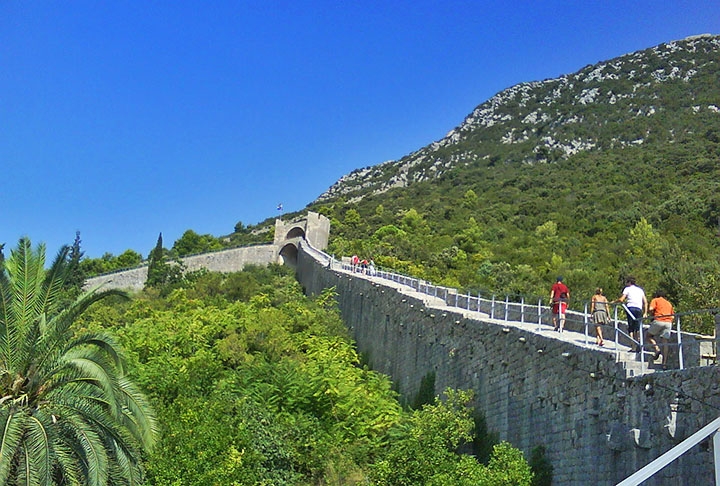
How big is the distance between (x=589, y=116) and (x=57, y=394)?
296 ft

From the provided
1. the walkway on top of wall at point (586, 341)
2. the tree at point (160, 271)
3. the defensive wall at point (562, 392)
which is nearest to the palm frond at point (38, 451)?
the defensive wall at point (562, 392)

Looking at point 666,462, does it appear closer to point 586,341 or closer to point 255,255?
point 586,341

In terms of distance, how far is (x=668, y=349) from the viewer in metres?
10.5

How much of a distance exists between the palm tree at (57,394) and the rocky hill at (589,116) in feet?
219

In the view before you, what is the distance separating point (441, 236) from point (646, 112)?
39.1 meters

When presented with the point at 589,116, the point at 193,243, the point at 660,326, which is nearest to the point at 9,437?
the point at 660,326

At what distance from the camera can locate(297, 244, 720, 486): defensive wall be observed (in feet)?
30.2

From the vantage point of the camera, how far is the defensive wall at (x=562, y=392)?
921cm

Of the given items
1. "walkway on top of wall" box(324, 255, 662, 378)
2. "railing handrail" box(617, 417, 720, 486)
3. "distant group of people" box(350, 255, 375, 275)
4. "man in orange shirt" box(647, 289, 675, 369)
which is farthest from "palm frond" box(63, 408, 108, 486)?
"distant group of people" box(350, 255, 375, 275)

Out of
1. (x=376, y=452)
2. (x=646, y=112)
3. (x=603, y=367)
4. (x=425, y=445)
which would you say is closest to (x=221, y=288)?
(x=376, y=452)

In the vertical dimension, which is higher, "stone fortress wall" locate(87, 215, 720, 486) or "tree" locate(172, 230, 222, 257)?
"tree" locate(172, 230, 222, 257)

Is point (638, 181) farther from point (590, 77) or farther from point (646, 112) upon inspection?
point (590, 77)

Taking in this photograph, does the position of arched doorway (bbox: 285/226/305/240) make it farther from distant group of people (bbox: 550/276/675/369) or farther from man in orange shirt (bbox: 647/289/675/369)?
man in orange shirt (bbox: 647/289/675/369)

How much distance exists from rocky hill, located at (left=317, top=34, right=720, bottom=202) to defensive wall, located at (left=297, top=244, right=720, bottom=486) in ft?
190
